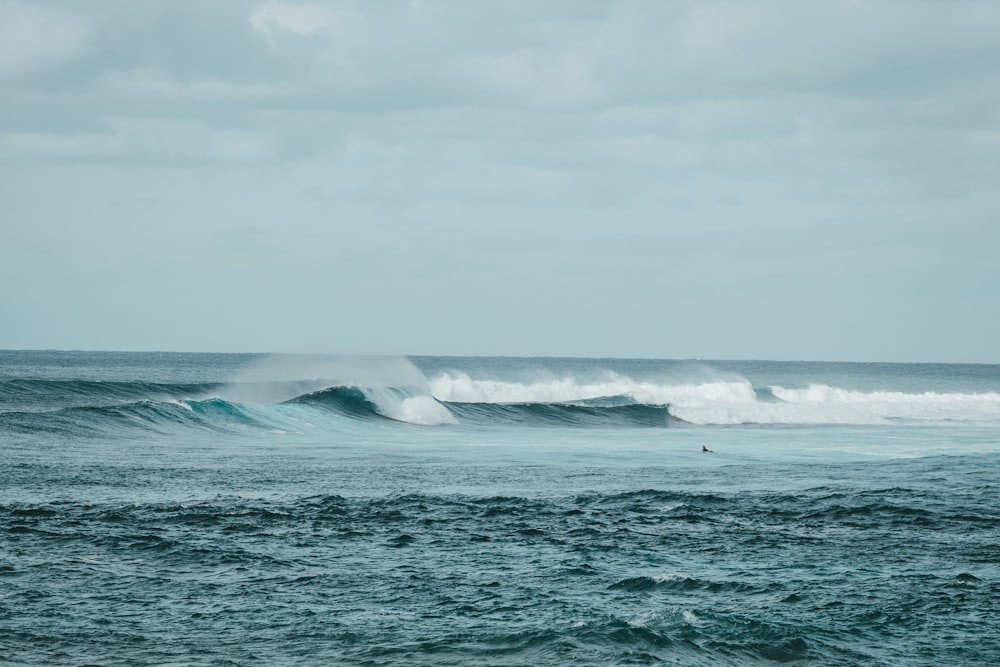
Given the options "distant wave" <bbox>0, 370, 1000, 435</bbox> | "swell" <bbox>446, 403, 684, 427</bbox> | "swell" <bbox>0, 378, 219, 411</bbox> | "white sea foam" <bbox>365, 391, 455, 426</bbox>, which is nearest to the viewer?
"distant wave" <bbox>0, 370, 1000, 435</bbox>

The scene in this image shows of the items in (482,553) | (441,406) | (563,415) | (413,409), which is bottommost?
(482,553)

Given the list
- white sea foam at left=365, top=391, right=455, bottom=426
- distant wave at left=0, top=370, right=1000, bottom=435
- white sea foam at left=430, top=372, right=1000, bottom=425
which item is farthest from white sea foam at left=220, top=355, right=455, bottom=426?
white sea foam at left=430, top=372, right=1000, bottom=425

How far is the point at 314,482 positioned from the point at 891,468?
51.1 feet

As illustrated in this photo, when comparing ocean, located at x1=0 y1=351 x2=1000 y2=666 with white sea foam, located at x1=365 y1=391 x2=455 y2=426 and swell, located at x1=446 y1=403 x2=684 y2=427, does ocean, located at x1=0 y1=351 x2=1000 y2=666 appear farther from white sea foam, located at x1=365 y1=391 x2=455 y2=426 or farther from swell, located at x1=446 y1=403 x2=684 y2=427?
swell, located at x1=446 y1=403 x2=684 y2=427

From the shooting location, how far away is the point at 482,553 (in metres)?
15.5

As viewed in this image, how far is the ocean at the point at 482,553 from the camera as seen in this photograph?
11.1m

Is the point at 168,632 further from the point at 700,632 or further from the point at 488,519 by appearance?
the point at 488,519

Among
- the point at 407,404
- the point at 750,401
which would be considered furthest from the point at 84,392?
the point at 750,401

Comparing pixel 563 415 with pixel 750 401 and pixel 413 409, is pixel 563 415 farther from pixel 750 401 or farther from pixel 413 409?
pixel 750 401

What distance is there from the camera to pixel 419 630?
1156 centimetres

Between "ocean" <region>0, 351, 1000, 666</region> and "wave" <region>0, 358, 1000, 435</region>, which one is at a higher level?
"wave" <region>0, 358, 1000, 435</region>

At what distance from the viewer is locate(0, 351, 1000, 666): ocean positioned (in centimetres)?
1114

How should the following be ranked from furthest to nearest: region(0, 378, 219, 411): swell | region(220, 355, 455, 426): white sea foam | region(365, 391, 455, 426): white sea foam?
region(0, 378, 219, 411): swell < region(220, 355, 455, 426): white sea foam < region(365, 391, 455, 426): white sea foam

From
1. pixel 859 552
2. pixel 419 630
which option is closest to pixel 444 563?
pixel 419 630
